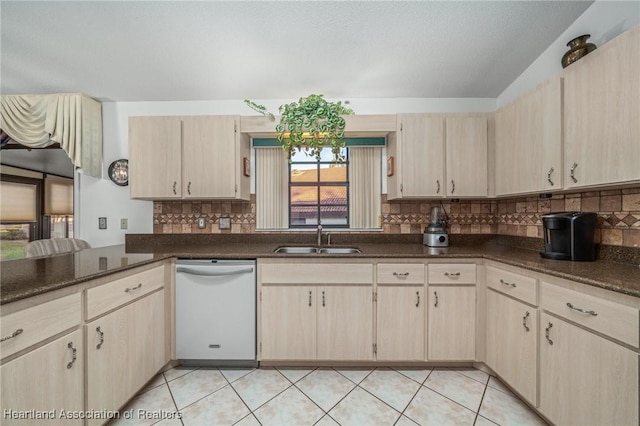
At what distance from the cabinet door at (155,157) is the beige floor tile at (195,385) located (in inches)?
58.6

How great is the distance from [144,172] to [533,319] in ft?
10.3

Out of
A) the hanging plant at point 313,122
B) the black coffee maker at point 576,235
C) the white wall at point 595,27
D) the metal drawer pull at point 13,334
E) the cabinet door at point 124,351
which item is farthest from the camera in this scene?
the hanging plant at point 313,122

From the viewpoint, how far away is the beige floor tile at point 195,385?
1.56m

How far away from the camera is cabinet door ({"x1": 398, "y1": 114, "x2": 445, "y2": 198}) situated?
2.12 meters

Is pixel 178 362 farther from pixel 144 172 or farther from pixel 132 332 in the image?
pixel 144 172

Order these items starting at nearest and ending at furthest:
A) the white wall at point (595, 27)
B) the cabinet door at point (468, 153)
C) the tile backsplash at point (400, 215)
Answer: the white wall at point (595, 27) → the cabinet door at point (468, 153) → the tile backsplash at point (400, 215)

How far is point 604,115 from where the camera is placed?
49.3 inches

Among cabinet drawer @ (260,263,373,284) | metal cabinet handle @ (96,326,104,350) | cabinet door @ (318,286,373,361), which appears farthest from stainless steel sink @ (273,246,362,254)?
metal cabinet handle @ (96,326,104,350)

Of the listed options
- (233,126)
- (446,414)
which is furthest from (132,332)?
(446,414)

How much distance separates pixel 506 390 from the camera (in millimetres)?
1624

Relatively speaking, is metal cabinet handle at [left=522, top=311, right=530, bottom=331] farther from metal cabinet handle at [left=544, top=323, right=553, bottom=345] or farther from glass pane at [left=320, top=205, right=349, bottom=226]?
glass pane at [left=320, top=205, right=349, bottom=226]

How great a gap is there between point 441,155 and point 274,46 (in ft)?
5.36

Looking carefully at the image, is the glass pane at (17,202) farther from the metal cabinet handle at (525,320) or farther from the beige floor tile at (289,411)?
the metal cabinet handle at (525,320)

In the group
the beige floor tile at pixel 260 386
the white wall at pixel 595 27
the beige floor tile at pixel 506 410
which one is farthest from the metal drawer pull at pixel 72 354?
the white wall at pixel 595 27
